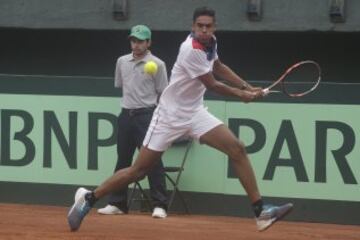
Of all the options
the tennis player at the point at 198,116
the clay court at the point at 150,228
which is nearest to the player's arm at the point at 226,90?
the tennis player at the point at 198,116

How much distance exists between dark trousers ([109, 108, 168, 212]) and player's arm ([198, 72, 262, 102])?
2205 mm

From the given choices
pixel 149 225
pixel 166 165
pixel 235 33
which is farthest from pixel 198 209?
pixel 235 33

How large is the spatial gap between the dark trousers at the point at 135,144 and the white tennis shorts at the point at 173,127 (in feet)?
5.98

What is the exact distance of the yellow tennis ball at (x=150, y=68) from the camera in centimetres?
1032

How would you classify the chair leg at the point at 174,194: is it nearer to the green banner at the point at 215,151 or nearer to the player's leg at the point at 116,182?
the green banner at the point at 215,151

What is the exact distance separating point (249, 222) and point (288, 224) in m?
0.40

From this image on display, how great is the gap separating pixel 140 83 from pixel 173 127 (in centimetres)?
192

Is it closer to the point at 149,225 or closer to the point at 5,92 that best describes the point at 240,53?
the point at 5,92

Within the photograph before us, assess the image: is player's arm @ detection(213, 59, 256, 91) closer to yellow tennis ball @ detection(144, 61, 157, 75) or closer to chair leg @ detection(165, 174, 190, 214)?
yellow tennis ball @ detection(144, 61, 157, 75)

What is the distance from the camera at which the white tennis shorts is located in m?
8.54

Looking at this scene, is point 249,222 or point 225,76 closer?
point 225,76

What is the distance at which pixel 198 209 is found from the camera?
1091 centimetres

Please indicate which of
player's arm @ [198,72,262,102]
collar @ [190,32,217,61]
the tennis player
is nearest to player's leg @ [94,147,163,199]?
the tennis player

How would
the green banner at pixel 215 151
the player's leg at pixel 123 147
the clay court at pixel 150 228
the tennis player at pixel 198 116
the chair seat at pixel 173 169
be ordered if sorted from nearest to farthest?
the tennis player at pixel 198 116 → the clay court at pixel 150 228 → the green banner at pixel 215 151 → the player's leg at pixel 123 147 → the chair seat at pixel 173 169
